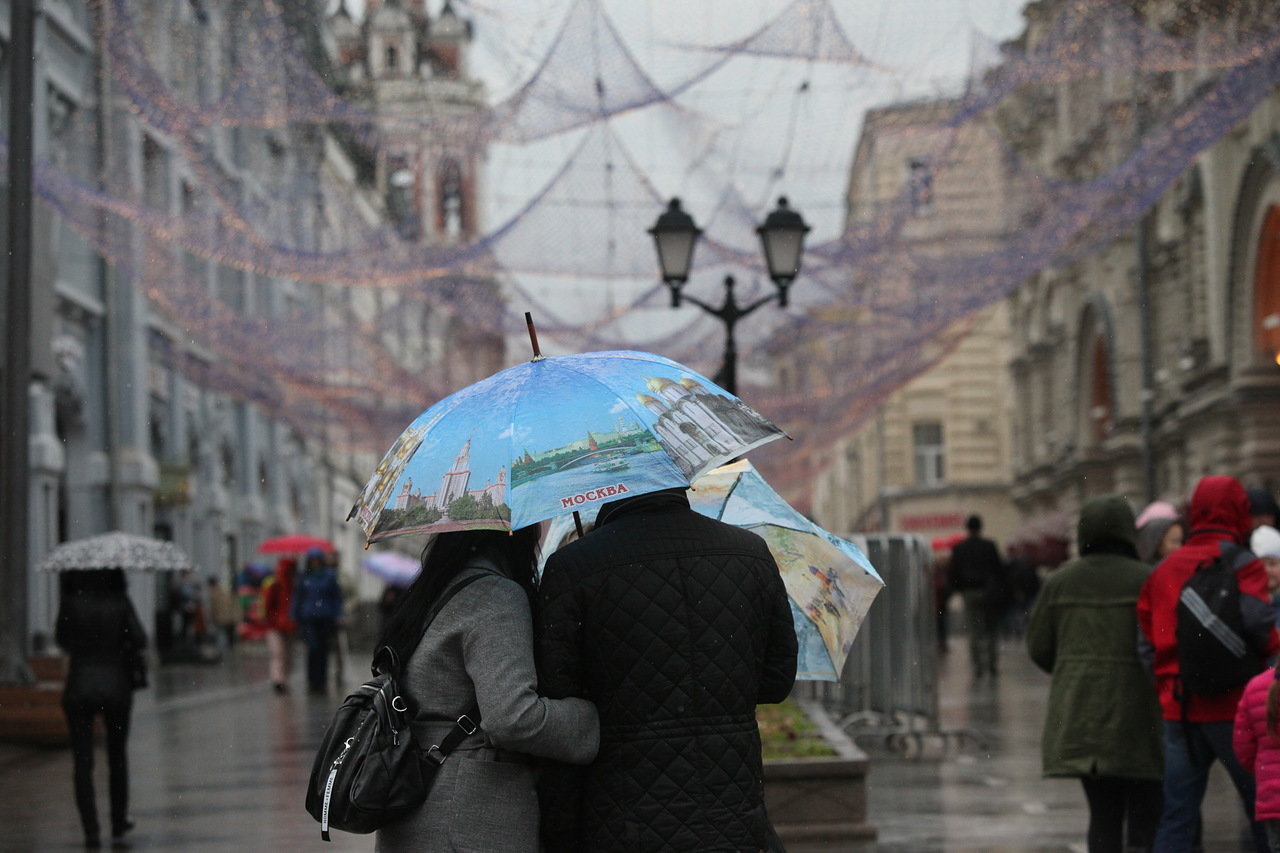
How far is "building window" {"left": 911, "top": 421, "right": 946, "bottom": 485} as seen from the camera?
222 ft

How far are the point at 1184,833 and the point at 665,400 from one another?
4.05m

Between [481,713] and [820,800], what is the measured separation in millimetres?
6198

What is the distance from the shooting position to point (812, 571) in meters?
6.21

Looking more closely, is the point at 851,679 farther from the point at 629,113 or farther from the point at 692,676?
the point at 692,676

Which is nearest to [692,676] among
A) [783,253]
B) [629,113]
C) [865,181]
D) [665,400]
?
[665,400]

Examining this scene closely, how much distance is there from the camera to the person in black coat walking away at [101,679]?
11.1m

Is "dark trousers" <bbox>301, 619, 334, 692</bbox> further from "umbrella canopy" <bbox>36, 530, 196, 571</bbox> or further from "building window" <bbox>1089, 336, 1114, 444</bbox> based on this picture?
"building window" <bbox>1089, 336, 1114, 444</bbox>

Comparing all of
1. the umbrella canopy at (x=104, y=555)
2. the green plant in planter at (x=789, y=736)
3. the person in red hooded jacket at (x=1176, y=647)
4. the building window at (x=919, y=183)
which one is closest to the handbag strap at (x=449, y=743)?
the person in red hooded jacket at (x=1176, y=647)

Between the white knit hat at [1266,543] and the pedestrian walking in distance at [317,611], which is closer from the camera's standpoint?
the white knit hat at [1266,543]

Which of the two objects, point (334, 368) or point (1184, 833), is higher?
point (334, 368)

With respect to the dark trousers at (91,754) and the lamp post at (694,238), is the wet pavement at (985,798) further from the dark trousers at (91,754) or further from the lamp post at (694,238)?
the dark trousers at (91,754)

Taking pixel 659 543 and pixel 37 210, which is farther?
pixel 37 210

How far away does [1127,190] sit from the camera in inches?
779

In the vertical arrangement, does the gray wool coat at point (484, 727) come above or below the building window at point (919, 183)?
below
